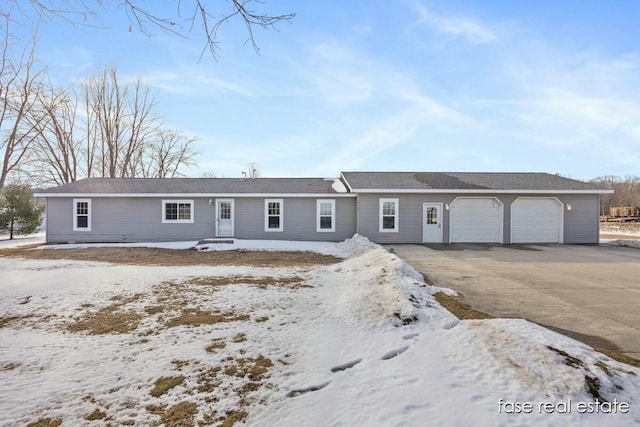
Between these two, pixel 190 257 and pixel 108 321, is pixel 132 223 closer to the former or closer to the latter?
pixel 190 257

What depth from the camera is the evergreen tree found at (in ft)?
55.8

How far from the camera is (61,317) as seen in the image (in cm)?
466

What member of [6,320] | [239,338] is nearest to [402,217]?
[239,338]

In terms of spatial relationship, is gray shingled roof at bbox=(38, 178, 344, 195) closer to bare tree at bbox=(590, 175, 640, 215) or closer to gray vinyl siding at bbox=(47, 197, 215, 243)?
gray vinyl siding at bbox=(47, 197, 215, 243)

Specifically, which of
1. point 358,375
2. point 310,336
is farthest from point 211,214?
point 358,375

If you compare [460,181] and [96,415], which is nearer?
[96,415]

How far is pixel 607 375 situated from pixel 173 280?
23.0ft

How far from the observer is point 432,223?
14.9 m

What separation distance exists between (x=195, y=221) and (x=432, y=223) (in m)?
11.2

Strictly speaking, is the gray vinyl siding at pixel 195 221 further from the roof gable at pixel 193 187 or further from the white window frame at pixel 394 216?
the white window frame at pixel 394 216

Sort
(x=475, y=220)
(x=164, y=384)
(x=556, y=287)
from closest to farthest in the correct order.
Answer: (x=164, y=384), (x=556, y=287), (x=475, y=220)

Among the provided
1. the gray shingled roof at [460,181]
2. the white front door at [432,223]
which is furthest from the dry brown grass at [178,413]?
the white front door at [432,223]

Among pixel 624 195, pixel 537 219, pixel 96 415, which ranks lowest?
pixel 96 415

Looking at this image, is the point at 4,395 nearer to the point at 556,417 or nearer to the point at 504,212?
the point at 556,417
